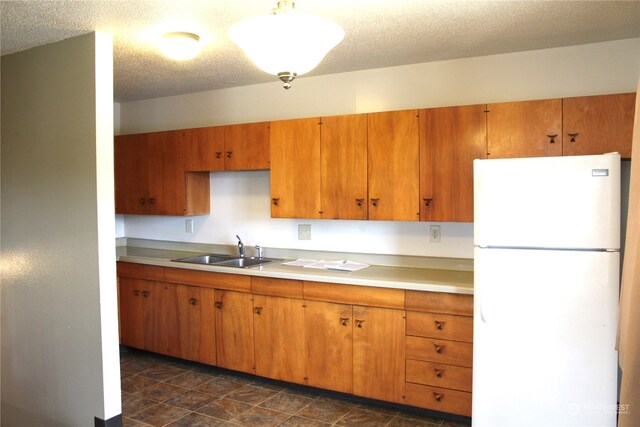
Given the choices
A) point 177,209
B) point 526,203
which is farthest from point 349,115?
point 177,209

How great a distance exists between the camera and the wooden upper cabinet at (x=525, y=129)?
2.86m

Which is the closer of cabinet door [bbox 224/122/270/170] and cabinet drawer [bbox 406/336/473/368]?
cabinet drawer [bbox 406/336/473/368]

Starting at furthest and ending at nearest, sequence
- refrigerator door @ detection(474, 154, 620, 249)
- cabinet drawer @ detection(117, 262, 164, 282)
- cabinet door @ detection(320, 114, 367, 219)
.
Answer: cabinet drawer @ detection(117, 262, 164, 282), cabinet door @ detection(320, 114, 367, 219), refrigerator door @ detection(474, 154, 620, 249)

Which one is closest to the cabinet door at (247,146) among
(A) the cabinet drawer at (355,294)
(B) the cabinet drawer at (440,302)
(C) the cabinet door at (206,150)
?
(C) the cabinet door at (206,150)

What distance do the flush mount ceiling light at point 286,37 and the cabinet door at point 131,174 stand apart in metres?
3.00

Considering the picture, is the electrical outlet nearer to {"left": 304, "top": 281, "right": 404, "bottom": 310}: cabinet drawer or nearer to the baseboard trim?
{"left": 304, "top": 281, "right": 404, "bottom": 310}: cabinet drawer

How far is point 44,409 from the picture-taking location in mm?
3137

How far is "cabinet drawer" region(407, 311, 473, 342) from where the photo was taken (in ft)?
9.46

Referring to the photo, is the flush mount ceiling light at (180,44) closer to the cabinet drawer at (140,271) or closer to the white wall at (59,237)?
the white wall at (59,237)

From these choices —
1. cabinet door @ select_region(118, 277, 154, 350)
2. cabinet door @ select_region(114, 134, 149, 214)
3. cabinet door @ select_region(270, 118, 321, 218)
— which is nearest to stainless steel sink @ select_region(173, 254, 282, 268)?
cabinet door @ select_region(118, 277, 154, 350)

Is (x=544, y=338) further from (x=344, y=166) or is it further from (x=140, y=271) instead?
(x=140, y=271)

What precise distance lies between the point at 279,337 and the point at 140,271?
1.47m

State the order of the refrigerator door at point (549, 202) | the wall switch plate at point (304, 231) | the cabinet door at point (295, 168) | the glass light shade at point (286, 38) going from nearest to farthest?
the glass light shade at point (286, 38)
the refrigerator door at point (549, 202)
the cabinet door at point (295, 168)
the wall switch plate at point (304, 231)

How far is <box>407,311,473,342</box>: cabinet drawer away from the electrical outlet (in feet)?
2.11
